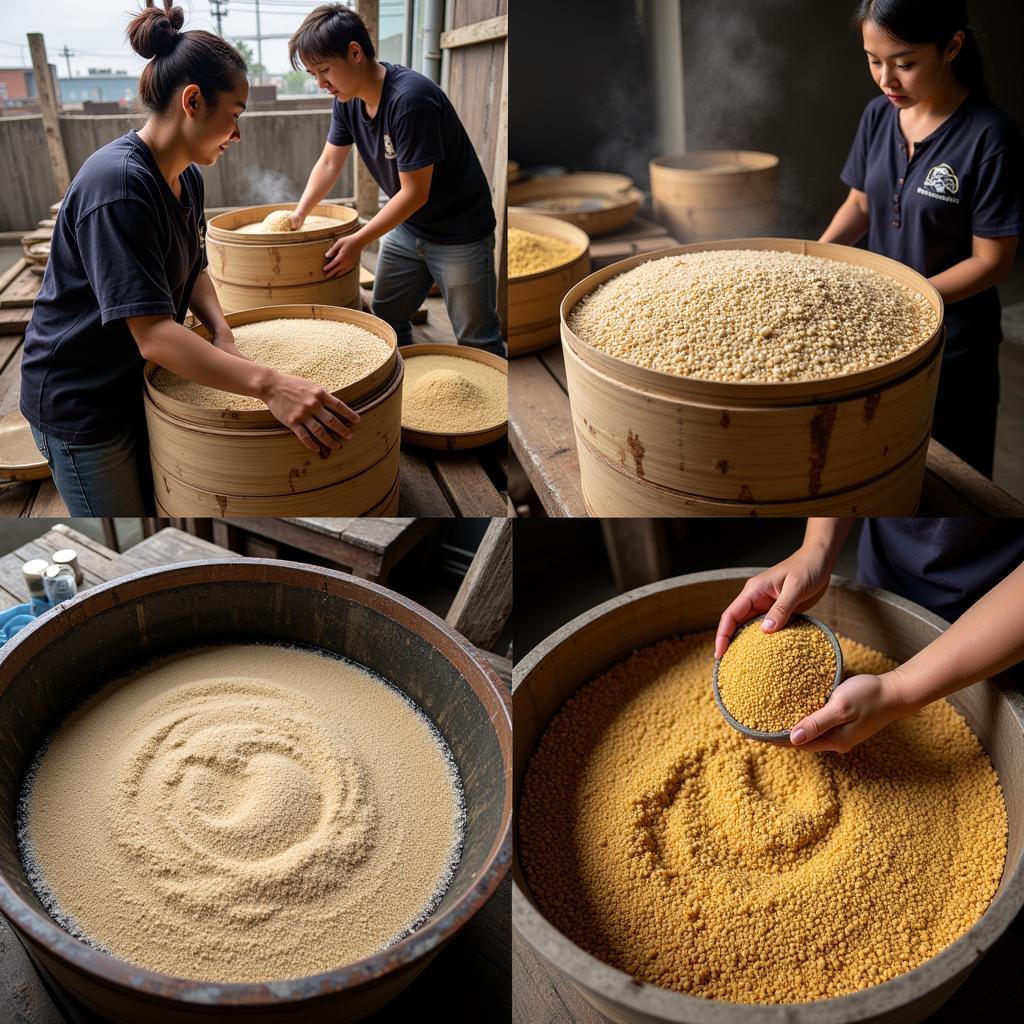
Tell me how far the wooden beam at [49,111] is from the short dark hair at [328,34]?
392 mm

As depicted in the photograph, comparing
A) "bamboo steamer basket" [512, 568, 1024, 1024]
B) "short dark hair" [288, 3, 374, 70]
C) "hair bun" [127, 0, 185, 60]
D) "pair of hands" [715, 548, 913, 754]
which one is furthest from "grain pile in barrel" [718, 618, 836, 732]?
"hair bun" [127, 0, 185, 60]

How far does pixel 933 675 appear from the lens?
1.06m

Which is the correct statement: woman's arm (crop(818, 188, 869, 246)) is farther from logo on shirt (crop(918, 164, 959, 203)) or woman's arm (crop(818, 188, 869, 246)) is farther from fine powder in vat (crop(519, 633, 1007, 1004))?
fine powder in vat (crop(519, 633, 1007, 1004))

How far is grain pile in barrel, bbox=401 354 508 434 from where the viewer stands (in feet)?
5.51

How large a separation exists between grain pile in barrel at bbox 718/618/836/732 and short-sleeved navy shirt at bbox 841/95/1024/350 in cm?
59

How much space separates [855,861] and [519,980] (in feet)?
1.61

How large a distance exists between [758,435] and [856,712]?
49 cm

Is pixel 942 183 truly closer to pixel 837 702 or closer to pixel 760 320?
pixel 760 320

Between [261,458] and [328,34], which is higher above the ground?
[328,34]

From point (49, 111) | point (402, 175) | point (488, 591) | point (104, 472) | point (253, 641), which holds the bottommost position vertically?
point (488, 591)

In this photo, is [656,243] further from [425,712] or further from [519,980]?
[519,980]

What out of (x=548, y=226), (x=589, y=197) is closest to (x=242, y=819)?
(x=548, y=226)

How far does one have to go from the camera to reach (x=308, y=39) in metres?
1.07

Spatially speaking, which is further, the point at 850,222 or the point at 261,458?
the point at 850,222
